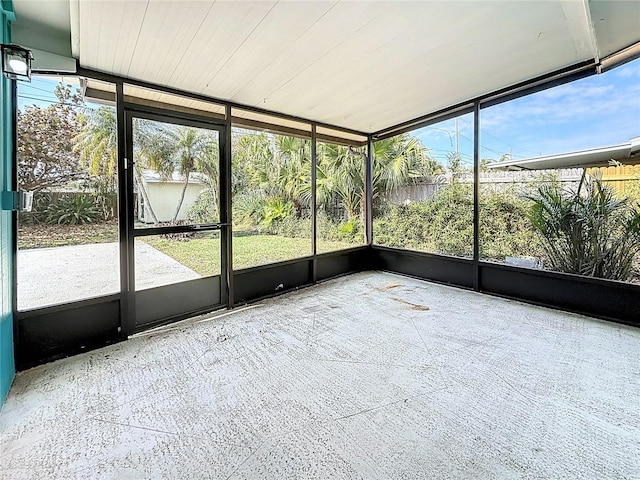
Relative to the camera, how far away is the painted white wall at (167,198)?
3.34 metres

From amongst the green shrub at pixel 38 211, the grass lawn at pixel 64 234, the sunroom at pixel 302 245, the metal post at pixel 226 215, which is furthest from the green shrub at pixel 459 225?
the green shrub at pixel 38 211

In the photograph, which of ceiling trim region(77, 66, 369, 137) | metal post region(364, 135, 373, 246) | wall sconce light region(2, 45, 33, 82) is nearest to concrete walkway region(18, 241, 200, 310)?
wall sconce light region(2, 45, 33, 82)

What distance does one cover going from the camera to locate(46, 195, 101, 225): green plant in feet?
9.03

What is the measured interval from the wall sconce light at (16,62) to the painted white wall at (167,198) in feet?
4.16

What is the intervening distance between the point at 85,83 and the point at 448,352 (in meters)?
3.97

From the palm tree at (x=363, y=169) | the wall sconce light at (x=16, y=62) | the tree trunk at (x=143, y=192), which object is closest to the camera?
the wall sconce light at (x=16, y=62)

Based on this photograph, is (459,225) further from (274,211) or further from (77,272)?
(77,272)

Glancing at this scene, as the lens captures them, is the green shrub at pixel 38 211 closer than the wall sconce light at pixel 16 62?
No

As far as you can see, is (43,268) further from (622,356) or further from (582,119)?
(582,119)

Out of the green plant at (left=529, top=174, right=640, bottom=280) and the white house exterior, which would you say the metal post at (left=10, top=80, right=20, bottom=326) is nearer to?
the white house exterior

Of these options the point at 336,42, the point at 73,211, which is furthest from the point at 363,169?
the point at 73,211

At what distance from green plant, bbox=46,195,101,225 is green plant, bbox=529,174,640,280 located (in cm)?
488

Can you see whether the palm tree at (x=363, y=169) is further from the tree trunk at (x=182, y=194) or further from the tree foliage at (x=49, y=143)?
the tree foliage at (x=49, y=143)

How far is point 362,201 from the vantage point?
20.2 feet
